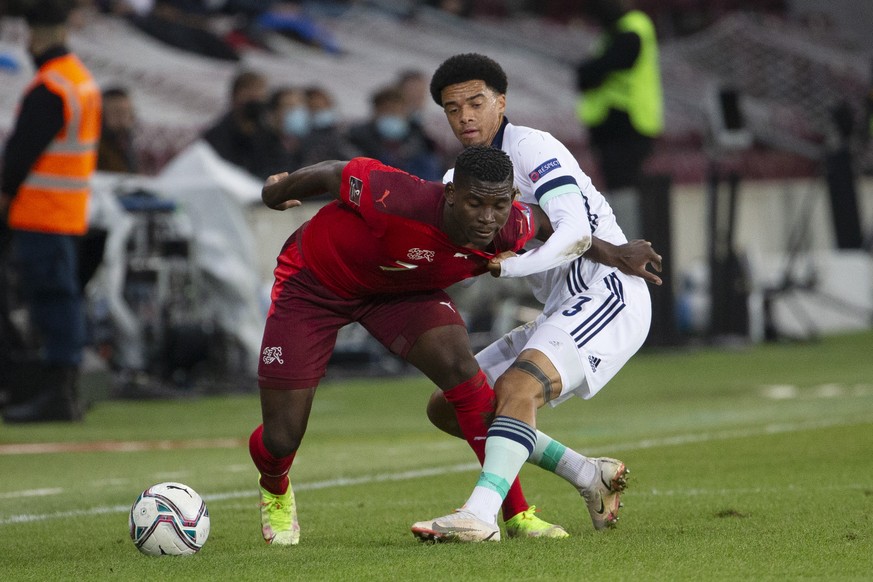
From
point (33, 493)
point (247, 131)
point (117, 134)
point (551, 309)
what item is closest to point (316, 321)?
point (551, 309)

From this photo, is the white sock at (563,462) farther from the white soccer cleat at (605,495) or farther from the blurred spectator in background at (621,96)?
the blurred spectator in background at (621,96)

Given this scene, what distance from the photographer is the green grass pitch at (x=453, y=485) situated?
15.6 feet

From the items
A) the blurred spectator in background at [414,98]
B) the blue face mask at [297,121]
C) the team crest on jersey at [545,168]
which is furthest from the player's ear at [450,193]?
the blurred spectator in background at [414,98]

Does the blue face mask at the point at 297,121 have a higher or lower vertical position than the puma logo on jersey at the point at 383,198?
lower

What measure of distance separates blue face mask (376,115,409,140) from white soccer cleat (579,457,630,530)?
33.6ft

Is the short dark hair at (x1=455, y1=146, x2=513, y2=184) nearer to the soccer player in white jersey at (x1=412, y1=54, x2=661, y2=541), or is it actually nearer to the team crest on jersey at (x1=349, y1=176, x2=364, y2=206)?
the soccer player in white jersey at (x1=412, y1=54, x2=661, y2=541)

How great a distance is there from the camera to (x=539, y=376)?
215 inches

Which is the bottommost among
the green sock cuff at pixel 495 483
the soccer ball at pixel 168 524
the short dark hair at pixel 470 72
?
the soccer ball at pixel 168 524

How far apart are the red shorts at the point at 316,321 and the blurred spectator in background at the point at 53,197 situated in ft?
15.5

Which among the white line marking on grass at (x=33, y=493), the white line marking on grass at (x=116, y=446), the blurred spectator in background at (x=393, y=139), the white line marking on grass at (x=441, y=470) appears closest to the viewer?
the white line marking on grass at (x=441, y=470)

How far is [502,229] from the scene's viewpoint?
17.5 ft

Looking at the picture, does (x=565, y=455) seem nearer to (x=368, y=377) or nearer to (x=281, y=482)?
(x=281, y=482)

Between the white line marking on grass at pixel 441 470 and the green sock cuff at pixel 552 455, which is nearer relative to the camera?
the green sock cuff at pixel 552 455

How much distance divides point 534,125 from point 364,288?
51.7 ft
